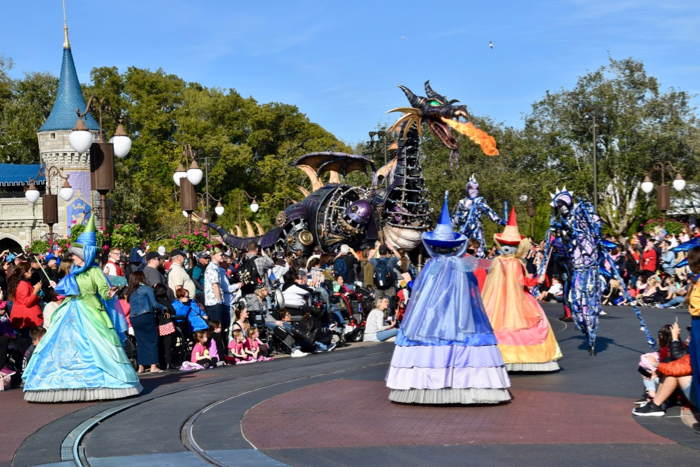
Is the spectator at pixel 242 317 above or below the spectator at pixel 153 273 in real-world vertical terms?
below

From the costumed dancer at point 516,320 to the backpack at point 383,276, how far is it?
6.66 meters

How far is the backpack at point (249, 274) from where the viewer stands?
51.1 feet

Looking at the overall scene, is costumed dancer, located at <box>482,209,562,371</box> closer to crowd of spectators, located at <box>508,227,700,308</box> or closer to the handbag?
the handbag

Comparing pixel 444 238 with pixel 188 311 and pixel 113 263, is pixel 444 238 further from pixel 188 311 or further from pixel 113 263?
pixel 113 263

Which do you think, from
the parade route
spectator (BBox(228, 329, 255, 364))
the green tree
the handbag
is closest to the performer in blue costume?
the parade route

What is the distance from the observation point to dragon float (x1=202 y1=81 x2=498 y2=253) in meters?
22.5

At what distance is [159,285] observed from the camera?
13.0 m

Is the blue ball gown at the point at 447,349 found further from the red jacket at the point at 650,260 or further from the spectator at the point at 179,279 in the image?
the red jacket at the point at 650,260

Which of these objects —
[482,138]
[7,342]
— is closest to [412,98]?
[482,138]

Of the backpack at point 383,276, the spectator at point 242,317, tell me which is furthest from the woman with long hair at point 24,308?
the backpack at point 383,276

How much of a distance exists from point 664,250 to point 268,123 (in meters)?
44.2

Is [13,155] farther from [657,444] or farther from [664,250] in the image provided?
[657,444]

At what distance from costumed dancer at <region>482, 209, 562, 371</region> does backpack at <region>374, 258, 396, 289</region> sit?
666 cm

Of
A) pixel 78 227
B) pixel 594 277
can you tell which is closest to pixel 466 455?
pixel 594 277
